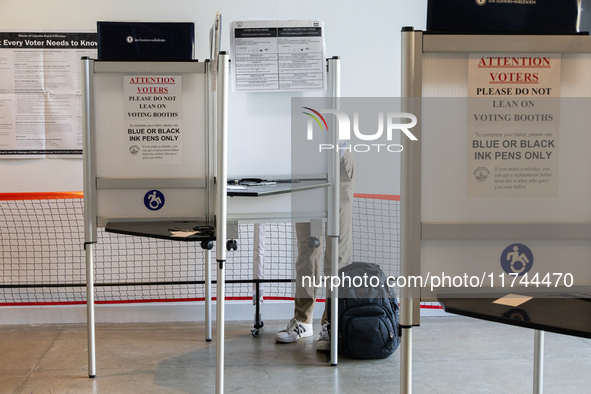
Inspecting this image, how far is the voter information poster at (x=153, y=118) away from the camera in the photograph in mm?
2416

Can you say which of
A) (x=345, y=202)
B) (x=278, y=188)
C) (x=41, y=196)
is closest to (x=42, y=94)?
(x=41, y=196)

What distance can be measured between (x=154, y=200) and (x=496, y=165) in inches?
70.6

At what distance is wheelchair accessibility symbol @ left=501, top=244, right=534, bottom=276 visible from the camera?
1.16m

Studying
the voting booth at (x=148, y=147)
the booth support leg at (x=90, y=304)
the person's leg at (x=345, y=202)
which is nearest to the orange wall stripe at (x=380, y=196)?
the person's leg at (x=345, y=202)

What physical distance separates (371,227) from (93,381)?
6.57ft

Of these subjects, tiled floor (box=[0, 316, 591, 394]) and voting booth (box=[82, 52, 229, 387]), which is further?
tiled floor (box=[0, 316, 591, 394])

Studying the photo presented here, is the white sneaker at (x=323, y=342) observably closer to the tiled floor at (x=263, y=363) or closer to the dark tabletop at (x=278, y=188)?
the tiled floor at (x=263, y=363)

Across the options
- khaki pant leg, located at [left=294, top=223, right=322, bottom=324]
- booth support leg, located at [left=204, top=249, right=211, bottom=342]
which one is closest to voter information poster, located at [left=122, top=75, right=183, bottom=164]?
booth support leg, located at [left=204, top=249, right=211, bottom=342]

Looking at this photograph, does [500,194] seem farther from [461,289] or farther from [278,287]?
[278,287]

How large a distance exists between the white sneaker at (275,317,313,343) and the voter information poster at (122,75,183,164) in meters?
1.30

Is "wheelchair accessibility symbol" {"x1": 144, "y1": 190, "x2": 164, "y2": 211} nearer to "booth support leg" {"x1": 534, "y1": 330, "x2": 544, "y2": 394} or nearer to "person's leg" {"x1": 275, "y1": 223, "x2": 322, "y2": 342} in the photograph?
"person's leg" {"x1": 275, "y1": 223, "x2": 322, "y2": 342}

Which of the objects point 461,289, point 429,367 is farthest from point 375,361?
point 461,289

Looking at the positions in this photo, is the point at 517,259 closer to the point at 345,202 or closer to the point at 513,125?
the point at 513,125

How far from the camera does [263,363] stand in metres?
2.82
